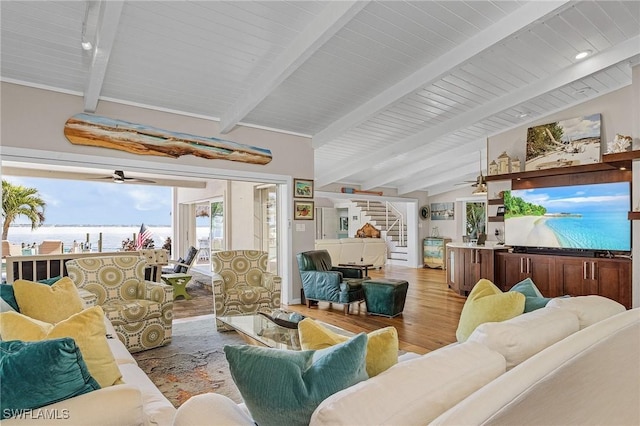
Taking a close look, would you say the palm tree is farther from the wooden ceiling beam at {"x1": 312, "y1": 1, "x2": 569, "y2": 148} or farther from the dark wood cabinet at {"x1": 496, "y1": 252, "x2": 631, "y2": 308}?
the dark wood cabinet at {"x1": 496, "y1": 252, "x2": 631, "y2": 308}

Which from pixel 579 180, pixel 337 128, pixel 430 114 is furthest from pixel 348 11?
pixel 579 180

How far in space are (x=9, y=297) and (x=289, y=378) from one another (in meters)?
2.28

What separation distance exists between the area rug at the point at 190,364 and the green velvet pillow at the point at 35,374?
1.41 meters

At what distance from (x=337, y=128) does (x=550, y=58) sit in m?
2.68

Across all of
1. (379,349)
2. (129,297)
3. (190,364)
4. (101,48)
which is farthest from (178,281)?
(379,349)

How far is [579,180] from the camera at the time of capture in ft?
17.3

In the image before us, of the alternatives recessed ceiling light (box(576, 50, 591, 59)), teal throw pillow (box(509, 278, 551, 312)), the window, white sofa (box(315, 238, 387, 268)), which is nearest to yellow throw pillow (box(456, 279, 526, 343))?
teal throw pillow (box(509, 278, 551, 312))

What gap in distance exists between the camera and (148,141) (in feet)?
14.3

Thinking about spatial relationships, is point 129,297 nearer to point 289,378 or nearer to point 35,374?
point 35,374

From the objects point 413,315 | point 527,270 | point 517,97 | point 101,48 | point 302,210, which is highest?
point 517,97

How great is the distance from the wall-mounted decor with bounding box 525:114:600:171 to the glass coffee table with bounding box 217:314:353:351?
4.52 metres

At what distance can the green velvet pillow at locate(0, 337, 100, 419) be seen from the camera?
1.03m

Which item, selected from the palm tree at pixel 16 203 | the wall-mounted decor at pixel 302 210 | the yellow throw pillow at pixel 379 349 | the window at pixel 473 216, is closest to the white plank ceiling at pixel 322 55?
the wall-mounted decor at pixel 302 210

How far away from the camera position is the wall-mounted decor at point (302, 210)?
5.63m
